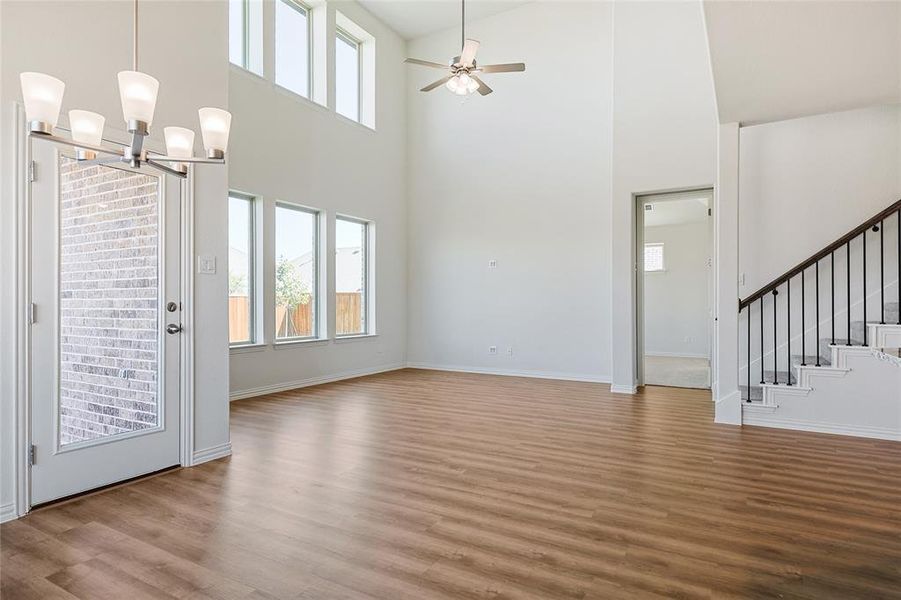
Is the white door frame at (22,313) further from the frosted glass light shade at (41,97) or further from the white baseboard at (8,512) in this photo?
the frosted glass light shade at (41,97)

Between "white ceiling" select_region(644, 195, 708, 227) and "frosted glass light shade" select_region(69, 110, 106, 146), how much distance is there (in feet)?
27.0

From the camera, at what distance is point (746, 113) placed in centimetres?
451

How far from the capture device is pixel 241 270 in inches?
245

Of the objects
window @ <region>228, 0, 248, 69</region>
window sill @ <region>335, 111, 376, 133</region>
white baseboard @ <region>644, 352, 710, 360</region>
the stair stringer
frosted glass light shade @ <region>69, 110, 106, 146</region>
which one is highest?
window @ <region>228, 0, 248, 69</region>

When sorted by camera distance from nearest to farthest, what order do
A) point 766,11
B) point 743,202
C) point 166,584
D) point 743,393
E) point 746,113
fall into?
point 166,584, point 766,11, point 746,113, point 743,393, point 743,202

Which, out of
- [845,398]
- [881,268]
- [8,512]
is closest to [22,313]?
[8,512]

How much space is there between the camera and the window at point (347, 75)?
780 cm

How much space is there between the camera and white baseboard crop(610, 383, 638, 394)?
630cm

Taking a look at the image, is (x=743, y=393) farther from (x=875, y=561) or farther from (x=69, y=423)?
(x=69, y=423)

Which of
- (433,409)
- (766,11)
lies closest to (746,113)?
(766,11)

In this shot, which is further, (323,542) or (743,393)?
(743,393)

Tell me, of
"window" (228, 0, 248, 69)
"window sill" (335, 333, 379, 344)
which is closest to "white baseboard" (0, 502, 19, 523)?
"window sill" (335, 333, 379, 344)

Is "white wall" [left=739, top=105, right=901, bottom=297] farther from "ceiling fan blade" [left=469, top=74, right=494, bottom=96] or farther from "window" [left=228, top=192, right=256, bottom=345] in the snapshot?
"window" [left=228, top=192, right=256, bottom=345]

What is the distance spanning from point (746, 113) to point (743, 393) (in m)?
2.62
